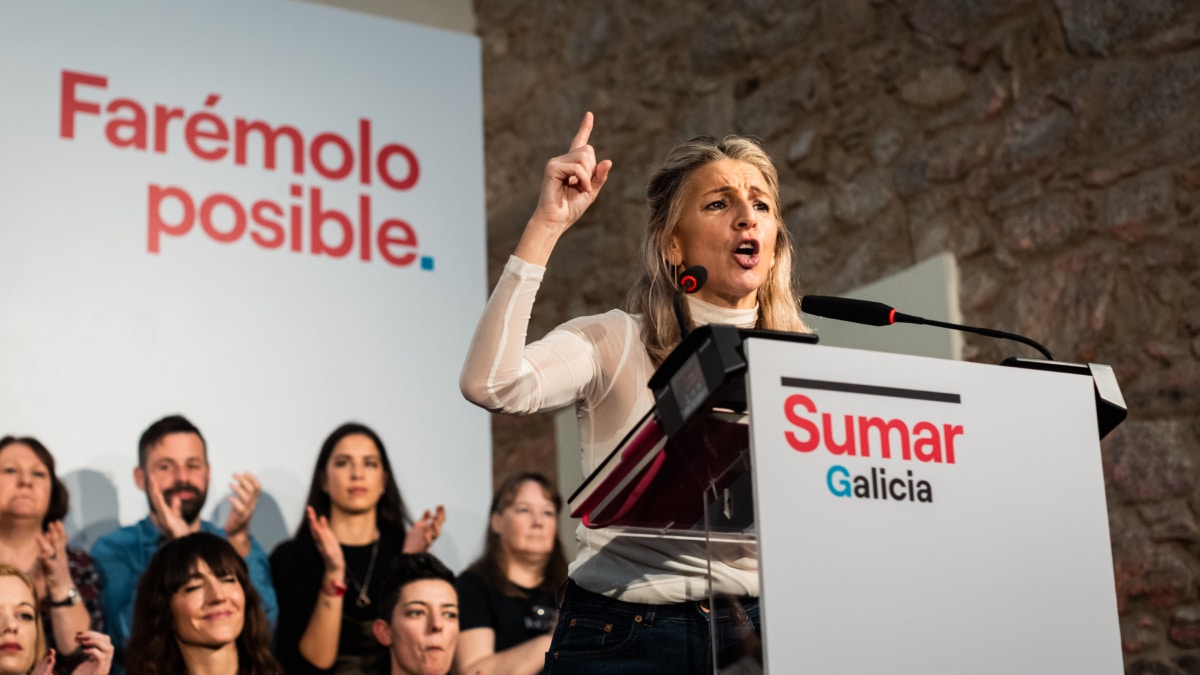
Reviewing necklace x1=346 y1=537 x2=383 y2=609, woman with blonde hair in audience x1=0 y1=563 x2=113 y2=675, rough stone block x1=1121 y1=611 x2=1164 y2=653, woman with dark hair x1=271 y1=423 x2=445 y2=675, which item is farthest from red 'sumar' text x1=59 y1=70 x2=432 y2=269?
rough stone block x1=1121 y1=611 x2=1164 y2=653

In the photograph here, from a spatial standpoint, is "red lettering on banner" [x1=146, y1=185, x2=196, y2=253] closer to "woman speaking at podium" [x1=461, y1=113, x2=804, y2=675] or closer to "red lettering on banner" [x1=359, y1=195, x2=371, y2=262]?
"red lettering on banner" [x1=359, y1=195, x2=371, y2=262]

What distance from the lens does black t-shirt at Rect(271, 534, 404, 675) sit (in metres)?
4.12

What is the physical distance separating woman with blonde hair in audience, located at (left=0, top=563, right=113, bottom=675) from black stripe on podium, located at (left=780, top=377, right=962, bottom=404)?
109 inches

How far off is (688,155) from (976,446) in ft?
2.65

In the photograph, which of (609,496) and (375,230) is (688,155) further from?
(375,230)

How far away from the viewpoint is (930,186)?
4.72 meters

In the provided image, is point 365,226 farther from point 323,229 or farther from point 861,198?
point 861,198

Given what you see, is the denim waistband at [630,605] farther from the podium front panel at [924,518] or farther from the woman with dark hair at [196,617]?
the woman with dark hair at [196,617]

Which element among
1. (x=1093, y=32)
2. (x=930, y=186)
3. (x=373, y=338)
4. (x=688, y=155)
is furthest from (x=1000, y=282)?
(x=688, y=155)

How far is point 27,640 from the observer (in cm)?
361

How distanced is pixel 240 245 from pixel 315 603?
1.09 metres

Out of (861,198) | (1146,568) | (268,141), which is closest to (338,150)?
(268,141)

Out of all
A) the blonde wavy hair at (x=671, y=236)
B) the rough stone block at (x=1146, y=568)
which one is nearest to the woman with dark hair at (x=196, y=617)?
the blonde wavy hair at (x=671, y=236)

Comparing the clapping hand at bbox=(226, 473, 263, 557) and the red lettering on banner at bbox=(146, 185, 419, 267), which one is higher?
the red lettering on banner at bbox=(146, 185, 419, 267)
